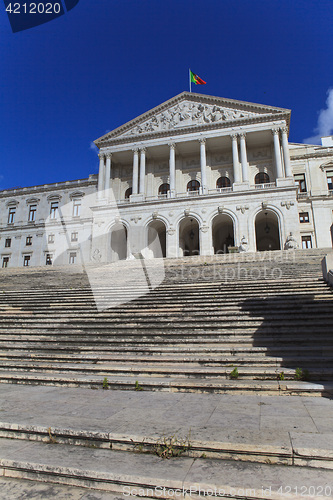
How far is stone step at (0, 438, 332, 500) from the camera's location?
312cm

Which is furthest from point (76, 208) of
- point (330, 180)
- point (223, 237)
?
point (330, 180)

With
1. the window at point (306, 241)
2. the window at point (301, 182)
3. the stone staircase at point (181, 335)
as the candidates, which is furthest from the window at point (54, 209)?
the stone staircase at point (181, 335)

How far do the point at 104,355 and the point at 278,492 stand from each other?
6.33m

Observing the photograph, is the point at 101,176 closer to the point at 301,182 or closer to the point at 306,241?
the point at 301,182

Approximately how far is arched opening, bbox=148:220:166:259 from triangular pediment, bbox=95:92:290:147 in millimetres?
10838

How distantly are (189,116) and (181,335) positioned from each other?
3474 cm

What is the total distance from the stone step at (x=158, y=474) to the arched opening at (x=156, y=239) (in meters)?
33.2

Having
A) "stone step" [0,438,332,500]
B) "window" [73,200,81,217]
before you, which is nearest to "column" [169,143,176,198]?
"window" [73,200,81,217]

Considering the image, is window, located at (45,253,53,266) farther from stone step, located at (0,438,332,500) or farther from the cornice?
stone step, located at (0,438,332,500)

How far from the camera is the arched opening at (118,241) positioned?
38.6m

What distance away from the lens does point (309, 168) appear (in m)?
40.5

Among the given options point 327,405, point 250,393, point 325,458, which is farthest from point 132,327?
point 325,458

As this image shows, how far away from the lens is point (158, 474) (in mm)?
3373

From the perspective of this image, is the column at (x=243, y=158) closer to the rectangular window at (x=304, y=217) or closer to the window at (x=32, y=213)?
the rectangular window at (x=304, y=217)
